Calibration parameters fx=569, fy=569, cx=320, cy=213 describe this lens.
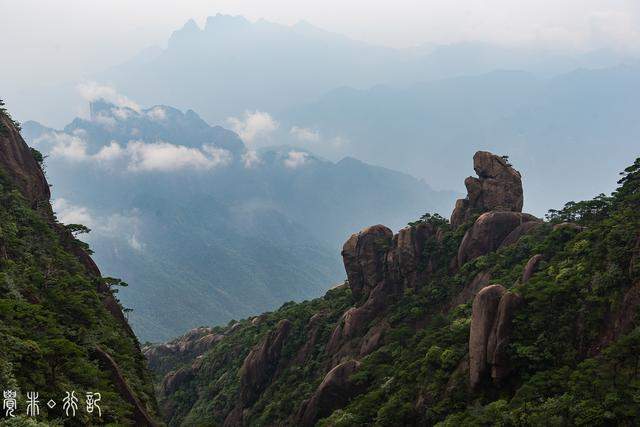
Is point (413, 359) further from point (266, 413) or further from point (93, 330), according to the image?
point (93, 330)

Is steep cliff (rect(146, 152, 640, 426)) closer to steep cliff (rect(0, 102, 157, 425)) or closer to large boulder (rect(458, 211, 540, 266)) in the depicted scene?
large boulder (rect(458, 211, 540, 266))

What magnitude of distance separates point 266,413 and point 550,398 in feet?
94.9

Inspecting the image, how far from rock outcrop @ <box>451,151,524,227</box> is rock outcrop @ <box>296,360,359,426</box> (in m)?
20.2

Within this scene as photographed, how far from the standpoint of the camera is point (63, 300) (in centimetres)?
3231

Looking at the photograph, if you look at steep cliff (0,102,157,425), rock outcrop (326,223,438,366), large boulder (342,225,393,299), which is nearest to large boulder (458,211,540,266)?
rock outcrop (326,223,438,366)

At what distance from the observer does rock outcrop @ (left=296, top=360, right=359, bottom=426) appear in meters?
39.2

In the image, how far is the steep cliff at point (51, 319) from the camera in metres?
21.3

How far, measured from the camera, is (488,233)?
4791 centimetres

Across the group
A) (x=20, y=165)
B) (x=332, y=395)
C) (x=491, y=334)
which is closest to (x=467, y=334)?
(x=491, y=334)

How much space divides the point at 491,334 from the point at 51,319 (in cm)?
2153

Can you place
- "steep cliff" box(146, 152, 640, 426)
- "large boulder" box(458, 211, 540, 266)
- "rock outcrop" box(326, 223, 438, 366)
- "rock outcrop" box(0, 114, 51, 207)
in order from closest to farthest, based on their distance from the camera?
"steep cliff" box(146, 152, 640, 426)
"rock outcrop" box(0, 114, 51, 207)
"large boulder" box(458, 211, 540, 266)
"rock outcrop" box(326, 223, 438, 366)

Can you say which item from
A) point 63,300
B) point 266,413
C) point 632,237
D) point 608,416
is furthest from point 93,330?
point 632,237

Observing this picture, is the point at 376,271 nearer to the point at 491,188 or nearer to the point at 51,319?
the point at 491,188

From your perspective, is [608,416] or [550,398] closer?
[608,416]
